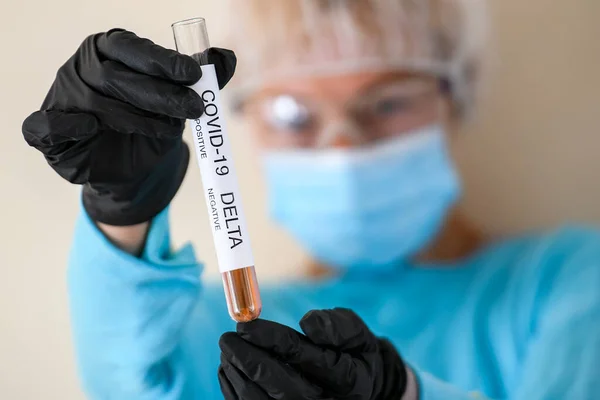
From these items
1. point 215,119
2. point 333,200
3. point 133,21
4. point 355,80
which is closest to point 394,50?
point 355,80

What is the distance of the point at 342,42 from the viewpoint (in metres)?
1.19

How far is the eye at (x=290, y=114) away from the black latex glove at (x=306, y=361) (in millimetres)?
627

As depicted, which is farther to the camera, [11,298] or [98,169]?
[11,298]

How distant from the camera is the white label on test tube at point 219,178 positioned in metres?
0.59

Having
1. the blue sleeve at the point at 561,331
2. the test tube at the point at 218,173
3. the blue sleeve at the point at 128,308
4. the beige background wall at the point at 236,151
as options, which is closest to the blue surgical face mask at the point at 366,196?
the beige background wall at the point at 236,151

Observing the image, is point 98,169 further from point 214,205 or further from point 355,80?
point 355,80

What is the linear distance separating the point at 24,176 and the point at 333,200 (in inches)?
23.7

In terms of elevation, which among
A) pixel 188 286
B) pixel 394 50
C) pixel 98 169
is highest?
pixel 394 50

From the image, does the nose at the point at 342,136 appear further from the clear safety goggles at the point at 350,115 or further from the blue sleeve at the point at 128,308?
the blue sleeve at the point at 128,308

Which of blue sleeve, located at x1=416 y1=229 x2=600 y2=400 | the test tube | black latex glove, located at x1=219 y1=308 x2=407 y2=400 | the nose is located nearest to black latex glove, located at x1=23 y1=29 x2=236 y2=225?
the test tube

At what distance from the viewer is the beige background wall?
73cm

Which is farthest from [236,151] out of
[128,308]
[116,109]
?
[116,109]

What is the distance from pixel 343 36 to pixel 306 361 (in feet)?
2.41

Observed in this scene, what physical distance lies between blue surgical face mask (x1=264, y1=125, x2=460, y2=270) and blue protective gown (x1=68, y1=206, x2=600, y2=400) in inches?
4.4
